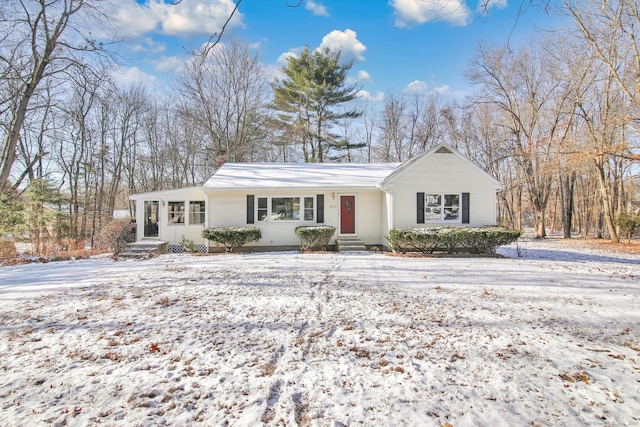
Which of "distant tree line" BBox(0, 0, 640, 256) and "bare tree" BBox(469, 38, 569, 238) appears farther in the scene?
"bare tree" BBox(469, 38, 569, 238)

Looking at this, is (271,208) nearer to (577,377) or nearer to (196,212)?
(196,212)

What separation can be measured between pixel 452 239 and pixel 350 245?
12.4ft

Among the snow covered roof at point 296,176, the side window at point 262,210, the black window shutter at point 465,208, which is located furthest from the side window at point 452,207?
the side window at point 262,210

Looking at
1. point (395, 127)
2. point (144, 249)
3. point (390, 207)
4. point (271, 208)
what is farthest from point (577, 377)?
point (395, 127)

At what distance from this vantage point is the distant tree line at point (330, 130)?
15.8m

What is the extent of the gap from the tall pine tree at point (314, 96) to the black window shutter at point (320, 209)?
39.1 ft

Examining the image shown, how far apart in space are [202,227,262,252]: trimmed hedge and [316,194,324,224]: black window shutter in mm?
2544

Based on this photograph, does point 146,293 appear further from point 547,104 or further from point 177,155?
point 547,104

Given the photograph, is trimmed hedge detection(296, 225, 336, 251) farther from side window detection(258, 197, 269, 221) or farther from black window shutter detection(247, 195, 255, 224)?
black window shutter detection(247, 195, 255, 224)

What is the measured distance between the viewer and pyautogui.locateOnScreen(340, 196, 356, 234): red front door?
1332cm

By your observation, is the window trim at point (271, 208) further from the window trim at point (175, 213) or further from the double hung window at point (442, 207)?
the double hung window at point (442, 207)

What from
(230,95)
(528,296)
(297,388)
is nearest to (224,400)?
(297,388)

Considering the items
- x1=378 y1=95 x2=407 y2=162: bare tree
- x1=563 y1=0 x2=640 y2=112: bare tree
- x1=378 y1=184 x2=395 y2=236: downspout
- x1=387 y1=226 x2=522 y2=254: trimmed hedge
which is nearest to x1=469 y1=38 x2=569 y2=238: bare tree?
x1=563 y1=0 x2=640 y2=112: bare tree

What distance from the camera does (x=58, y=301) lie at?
5.39 m
